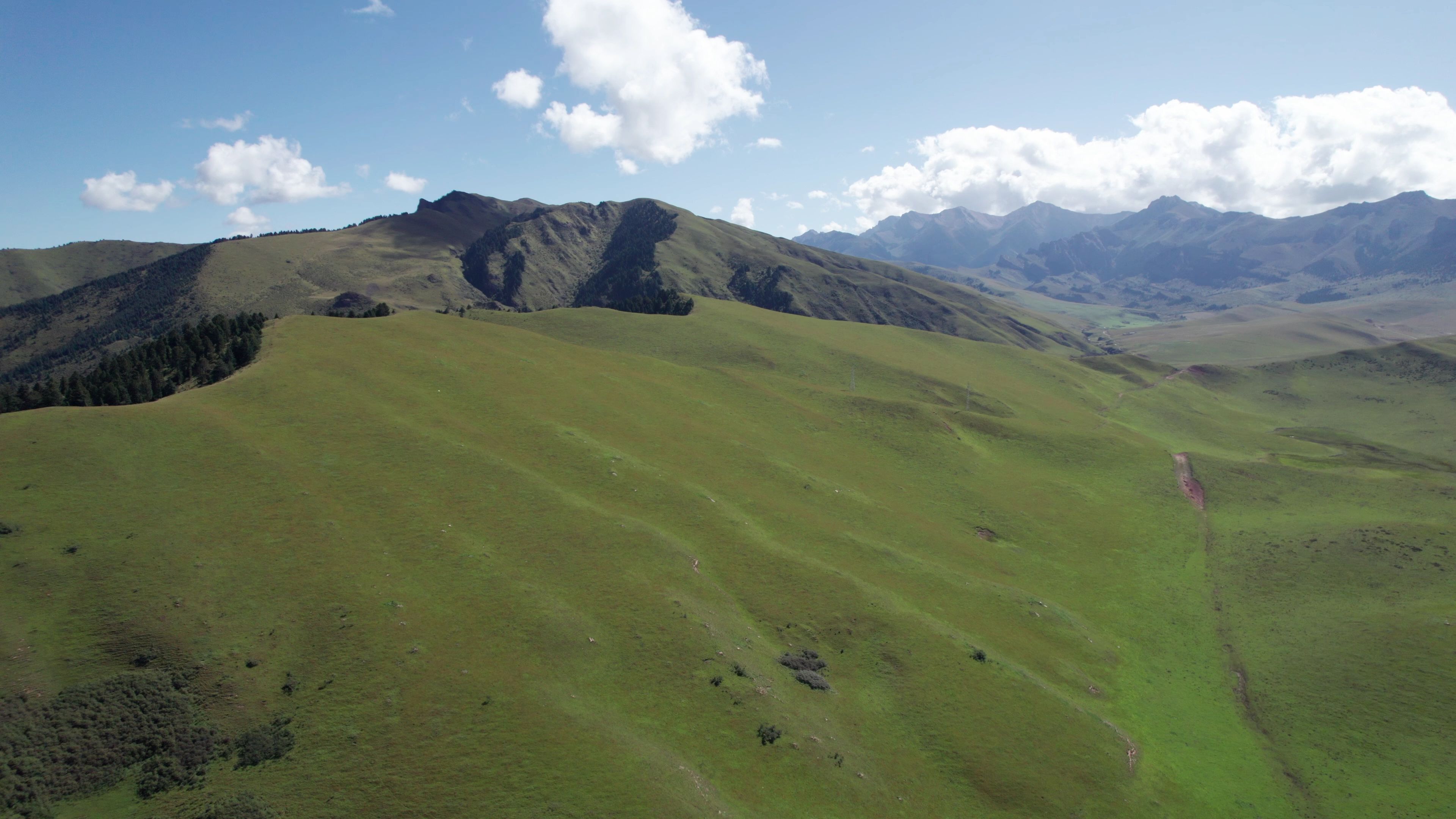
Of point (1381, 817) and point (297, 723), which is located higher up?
point (297, 723)

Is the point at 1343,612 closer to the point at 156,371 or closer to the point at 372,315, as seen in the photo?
the point at 156,371

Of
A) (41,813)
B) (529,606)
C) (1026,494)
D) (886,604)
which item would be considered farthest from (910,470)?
(41,813)

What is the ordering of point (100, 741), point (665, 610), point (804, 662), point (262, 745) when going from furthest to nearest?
1. point (665, 610)
2. point (804, 662)
3. point (262, 745)
4. point (100, 741)

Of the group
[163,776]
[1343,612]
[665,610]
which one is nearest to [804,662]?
[665,610]

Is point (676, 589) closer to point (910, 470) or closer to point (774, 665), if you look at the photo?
point (774, 665)

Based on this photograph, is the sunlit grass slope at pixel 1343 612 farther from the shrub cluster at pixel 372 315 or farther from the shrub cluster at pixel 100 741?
the shrub cluster at pixel 372 315

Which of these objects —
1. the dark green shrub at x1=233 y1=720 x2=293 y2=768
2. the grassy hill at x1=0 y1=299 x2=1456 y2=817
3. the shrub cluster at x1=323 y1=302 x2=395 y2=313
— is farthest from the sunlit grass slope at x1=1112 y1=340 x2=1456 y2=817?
the shrub cluster at x1=323 y1=302 x2=395 y2=313

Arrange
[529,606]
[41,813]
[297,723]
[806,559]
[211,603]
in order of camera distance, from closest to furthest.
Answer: [41,813]
[297,723]
[211,603]
[529,606]
[806,559]
